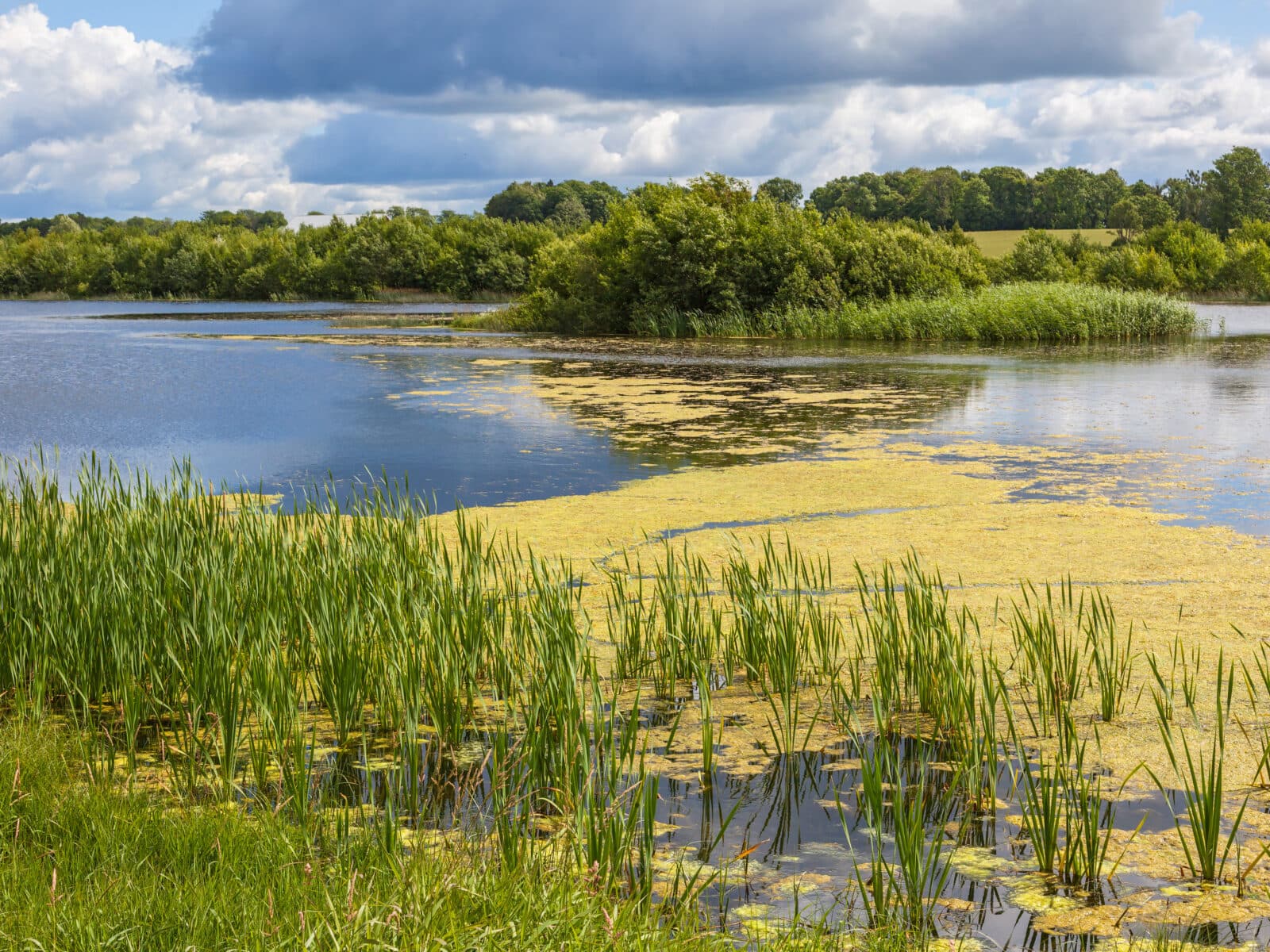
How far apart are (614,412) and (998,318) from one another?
736 inches

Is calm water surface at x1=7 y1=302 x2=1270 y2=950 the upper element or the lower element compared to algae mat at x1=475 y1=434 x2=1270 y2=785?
upper

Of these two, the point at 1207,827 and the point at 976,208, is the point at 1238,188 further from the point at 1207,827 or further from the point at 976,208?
the point at 1207,827

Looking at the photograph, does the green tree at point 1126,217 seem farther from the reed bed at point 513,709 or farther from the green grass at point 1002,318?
the reed bed at point 513,709

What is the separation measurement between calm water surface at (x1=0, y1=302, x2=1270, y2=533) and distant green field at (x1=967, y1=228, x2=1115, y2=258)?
42.0 metres

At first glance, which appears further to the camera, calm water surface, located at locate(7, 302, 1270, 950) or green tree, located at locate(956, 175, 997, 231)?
green tree, located at locate(956, 175, 997, 231)

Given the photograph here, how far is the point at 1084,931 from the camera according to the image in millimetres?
3316

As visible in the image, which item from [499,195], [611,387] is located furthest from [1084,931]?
[499,195]

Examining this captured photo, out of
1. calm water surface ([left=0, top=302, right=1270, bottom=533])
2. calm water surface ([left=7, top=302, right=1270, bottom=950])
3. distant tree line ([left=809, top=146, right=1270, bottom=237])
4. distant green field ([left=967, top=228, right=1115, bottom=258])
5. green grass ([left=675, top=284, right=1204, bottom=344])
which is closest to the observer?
calm water surface ([left=7, top=302, right=1270, bottom=950])

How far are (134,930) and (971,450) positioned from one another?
12.5 meters

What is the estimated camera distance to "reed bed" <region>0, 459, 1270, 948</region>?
138 inches

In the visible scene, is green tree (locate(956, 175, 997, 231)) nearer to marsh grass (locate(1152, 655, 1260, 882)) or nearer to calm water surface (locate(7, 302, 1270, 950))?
calm water surface (locate(7, 302, 1270, 950))

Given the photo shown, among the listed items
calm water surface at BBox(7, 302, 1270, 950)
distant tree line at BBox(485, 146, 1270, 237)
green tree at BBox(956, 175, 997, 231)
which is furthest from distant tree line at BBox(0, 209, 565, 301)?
calm water surface at BBox(7, 302, 1270, 950)

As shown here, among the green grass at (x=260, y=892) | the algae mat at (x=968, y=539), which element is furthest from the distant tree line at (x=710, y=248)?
the green grass at (x=260, y=892)

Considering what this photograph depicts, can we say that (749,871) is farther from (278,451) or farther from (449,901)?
(278,451)
